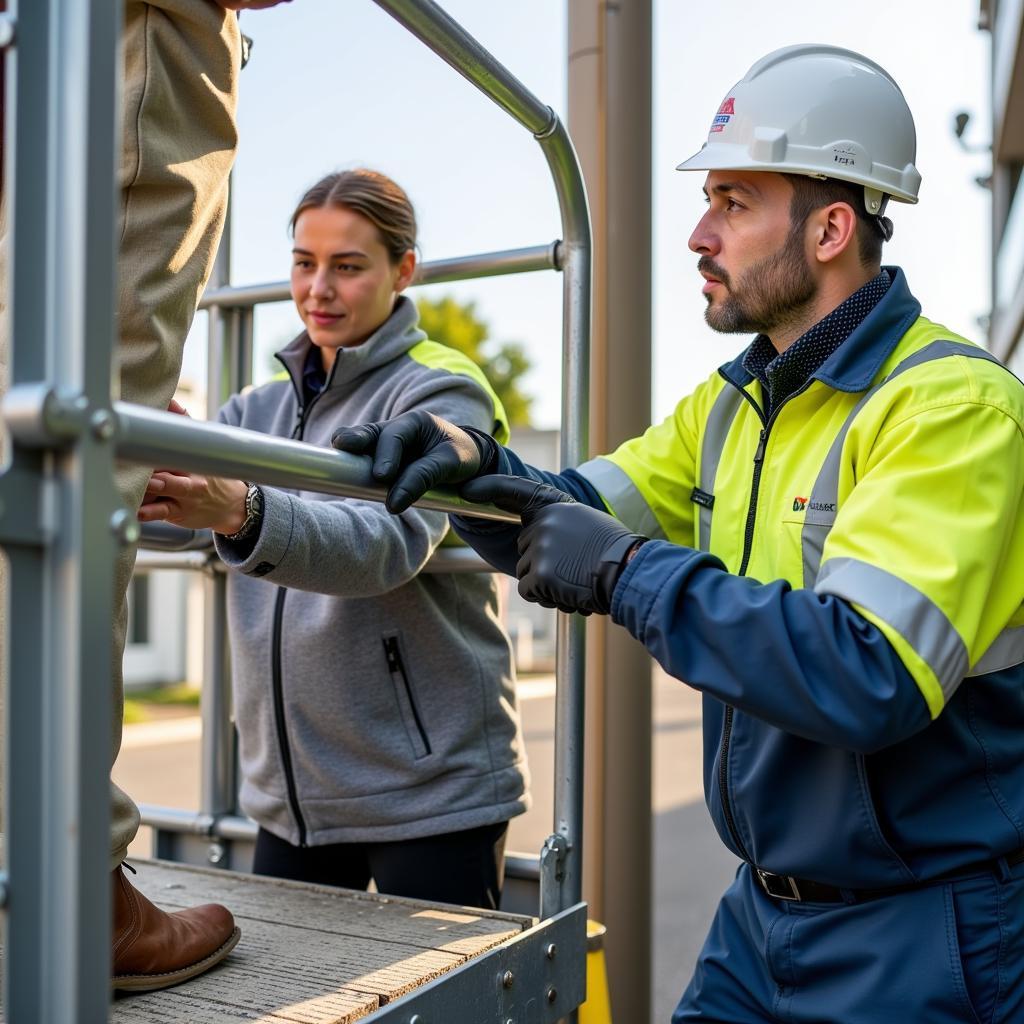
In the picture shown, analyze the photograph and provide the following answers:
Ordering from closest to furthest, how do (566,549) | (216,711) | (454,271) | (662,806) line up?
1. (566,549)
2. (454,271)
3. (216,711)
4. (662,806)

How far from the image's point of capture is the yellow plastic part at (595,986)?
1797 mm

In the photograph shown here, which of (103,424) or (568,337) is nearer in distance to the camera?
(103,424)

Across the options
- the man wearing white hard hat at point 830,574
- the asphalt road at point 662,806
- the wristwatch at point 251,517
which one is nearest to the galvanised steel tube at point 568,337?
the man wearing white hard hat at point 830,574

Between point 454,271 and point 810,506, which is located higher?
point 454,271

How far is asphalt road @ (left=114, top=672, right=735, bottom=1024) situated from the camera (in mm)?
5402

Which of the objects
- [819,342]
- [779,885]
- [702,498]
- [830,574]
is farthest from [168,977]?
[819,342]

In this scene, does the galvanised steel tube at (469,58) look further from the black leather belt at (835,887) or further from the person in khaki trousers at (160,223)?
the black leather belt at (835,887)

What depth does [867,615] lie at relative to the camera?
130cm

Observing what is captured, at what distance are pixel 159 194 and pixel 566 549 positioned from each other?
61 centimetres

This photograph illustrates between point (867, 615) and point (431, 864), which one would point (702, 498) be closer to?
point (867, 615)

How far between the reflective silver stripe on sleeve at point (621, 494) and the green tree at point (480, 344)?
24.2m

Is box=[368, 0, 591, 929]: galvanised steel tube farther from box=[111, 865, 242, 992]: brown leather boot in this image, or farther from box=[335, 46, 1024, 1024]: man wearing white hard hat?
box=[111, 865, 242, 992]: brown leather boot

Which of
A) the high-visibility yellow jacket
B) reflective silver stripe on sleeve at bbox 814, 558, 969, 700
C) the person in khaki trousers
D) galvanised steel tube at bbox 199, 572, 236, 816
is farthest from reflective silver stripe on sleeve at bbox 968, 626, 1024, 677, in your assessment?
galvanised steel tube at bbox 199, 572, 236, 816

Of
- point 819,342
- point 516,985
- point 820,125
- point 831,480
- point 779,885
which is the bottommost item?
point 516,985
